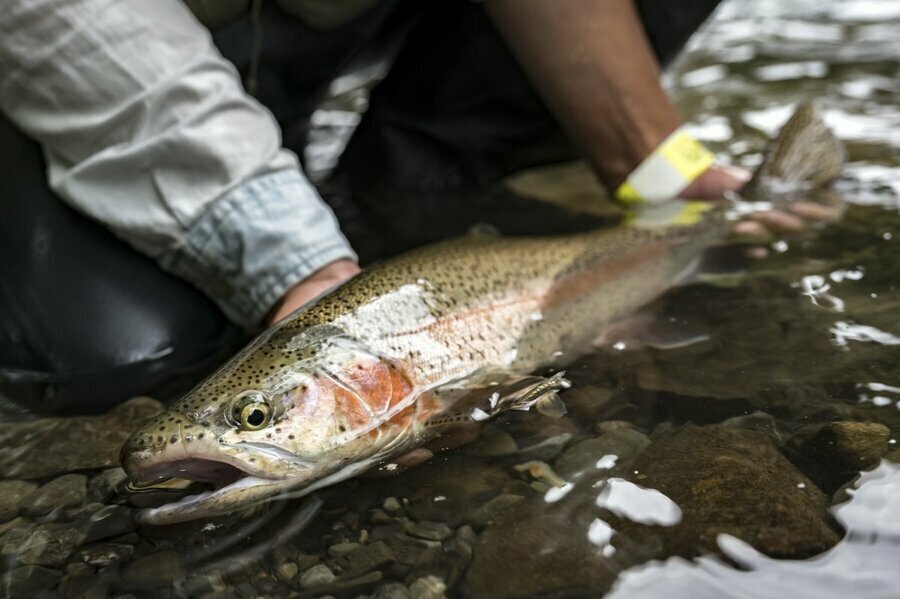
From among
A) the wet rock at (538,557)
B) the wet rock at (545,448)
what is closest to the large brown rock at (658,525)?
the wet rock at (538,557)

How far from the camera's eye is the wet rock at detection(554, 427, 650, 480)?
1.48 meters

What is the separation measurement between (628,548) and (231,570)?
64 centimetres

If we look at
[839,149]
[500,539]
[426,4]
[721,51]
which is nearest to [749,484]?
[500,539]

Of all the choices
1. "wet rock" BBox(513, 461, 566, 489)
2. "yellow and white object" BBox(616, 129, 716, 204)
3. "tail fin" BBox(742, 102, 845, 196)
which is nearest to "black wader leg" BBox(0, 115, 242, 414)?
"wet rock" BBox(513, 461, 566, 489)

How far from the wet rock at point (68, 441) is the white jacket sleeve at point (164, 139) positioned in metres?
0.41

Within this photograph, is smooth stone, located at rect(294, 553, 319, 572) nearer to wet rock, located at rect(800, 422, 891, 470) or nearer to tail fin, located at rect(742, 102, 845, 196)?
wet rock, located at rect(800, 422, 891, 470)

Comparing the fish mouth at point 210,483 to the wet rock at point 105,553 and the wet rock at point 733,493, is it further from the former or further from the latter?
the wet rock at point 733,493

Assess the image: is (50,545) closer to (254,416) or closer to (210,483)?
(210,483)

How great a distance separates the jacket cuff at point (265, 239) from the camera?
1941 mm

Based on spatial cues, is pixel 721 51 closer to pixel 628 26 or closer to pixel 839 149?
pixel 839 149

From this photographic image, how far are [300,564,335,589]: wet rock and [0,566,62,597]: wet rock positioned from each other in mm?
405

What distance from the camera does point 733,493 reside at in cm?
133

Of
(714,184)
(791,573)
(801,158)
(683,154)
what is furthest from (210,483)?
(801,158)

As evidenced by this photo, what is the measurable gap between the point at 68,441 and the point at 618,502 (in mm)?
1196
